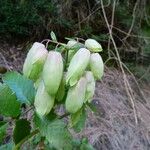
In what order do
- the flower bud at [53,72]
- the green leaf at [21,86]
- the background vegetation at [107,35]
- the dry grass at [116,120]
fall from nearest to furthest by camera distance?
the flower bud at [53,72], the green leaf at [21,86], the dry grass at [116,120], the background vegetation at [107,35]

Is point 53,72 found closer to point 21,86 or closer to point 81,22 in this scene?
point 21,86

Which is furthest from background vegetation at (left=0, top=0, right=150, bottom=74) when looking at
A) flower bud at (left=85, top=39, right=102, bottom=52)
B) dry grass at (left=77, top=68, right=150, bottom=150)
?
flower bud at (left=85, top=39, right=102, bottom=52)

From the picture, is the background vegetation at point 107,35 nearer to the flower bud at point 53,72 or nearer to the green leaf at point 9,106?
the green leaf at point 9,106

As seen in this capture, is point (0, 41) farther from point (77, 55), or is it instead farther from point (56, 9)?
point (77, 55)

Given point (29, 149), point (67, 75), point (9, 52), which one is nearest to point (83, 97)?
point (67, 75)

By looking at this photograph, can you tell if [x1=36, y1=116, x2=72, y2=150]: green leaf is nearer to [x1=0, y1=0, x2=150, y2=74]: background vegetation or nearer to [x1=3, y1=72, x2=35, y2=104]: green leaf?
[x1=3, y1=72, x2=35, y2=104]: green leaf

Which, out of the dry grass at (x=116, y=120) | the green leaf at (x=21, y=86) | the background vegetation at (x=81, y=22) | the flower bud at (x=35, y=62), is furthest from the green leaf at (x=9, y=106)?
the background vegetation at (x=81, y=22)

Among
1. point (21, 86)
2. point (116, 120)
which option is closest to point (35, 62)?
point (21, 86)
